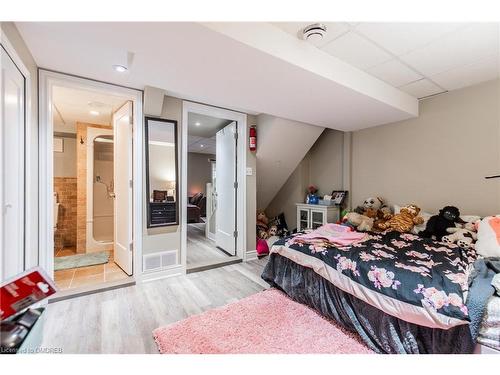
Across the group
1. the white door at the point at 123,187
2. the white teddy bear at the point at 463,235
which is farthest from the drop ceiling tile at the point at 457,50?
the white door at the point at 123,187

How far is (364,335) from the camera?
5.32 ft

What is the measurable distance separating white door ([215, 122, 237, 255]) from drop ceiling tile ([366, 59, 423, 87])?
6.38ft

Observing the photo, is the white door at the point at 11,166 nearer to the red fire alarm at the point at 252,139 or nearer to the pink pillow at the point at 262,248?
the red fire alarm at the point at 252,139

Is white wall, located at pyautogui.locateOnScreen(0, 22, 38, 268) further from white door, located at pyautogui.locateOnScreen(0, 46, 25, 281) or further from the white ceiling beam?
the white ceiling beam

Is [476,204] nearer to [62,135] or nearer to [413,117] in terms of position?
[413,117]

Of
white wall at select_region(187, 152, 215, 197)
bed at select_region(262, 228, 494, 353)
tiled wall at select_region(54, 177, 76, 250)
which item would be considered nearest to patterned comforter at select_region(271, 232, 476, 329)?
bed at select_region(262, 228, 494, 353)

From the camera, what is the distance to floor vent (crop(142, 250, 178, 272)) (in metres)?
2.64

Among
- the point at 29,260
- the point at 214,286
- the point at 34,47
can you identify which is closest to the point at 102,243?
the point at 29,260

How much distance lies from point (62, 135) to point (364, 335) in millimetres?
5128

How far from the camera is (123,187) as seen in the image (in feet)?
9.42

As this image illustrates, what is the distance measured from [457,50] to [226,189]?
3.03 meters

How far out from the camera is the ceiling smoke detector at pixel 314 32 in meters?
1.63

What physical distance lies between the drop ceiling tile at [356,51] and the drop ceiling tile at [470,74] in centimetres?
82

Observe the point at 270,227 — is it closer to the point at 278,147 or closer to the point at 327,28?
the point at 278,147
